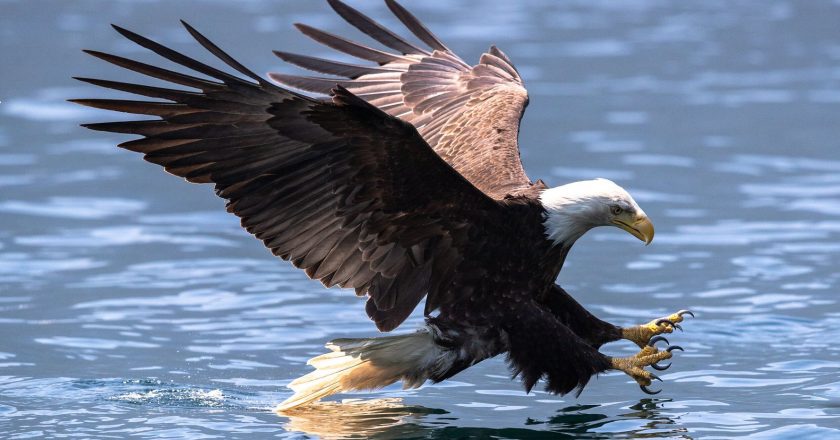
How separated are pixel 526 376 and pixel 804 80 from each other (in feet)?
26.0

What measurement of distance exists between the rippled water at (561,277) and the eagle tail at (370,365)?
0.13 m

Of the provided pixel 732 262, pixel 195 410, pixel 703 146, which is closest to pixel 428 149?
pixel 195 410

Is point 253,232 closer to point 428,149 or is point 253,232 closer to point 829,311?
point 428,149

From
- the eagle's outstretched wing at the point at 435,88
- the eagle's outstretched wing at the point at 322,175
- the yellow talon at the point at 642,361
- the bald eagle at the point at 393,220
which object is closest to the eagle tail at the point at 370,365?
the bald eagle at the point at 393,220

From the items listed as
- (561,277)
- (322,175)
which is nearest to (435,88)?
(561,277)

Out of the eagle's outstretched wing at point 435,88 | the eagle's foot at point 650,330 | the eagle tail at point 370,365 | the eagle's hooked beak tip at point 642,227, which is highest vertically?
the eagle's outstretched wing at point 435,88

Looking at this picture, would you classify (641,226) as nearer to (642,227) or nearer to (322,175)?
(642,227)

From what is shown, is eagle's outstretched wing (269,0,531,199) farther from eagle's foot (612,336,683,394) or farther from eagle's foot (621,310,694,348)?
eagle's foot (612,336,683,394)

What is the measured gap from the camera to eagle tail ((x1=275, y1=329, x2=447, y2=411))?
20.0 ft

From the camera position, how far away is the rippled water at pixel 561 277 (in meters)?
6.33

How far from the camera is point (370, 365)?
20.0ft

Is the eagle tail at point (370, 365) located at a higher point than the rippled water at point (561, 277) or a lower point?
lower

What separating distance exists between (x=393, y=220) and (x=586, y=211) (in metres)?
0.79

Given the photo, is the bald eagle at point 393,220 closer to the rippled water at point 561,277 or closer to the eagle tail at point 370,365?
the eagle tail at point 370,365
